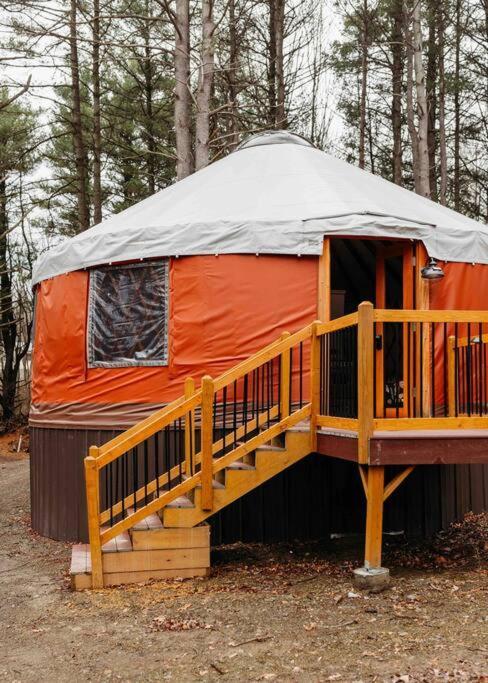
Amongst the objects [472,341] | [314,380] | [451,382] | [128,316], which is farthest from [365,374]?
[128,316]

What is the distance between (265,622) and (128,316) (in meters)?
3.57

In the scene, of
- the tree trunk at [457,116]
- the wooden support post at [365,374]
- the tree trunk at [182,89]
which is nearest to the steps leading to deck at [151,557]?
the wooden support post at [365,374]

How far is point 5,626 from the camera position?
4.80 m

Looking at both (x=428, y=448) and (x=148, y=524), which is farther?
(x=148, y=524)

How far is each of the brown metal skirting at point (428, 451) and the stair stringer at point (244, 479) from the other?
92 centimetres

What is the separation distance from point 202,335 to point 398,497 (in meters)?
2.48

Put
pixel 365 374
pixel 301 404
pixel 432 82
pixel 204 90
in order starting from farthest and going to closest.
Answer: pixel 432 82, pixel 204 90, pixel 301 404, pixel 365 374

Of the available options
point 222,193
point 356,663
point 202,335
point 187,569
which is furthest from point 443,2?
point 356,663

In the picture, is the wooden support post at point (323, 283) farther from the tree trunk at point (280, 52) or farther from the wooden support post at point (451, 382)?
the tree trunk at point (280, 52)

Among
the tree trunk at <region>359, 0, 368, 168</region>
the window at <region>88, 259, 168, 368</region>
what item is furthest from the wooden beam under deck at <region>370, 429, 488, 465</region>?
the tree trunk at <region>359, 0, 368, 168</region>

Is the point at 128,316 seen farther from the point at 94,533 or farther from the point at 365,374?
the point at 365,374

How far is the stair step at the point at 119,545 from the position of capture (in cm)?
548

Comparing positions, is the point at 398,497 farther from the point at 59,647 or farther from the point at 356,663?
the point at 59,647

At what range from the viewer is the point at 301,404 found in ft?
21.3
